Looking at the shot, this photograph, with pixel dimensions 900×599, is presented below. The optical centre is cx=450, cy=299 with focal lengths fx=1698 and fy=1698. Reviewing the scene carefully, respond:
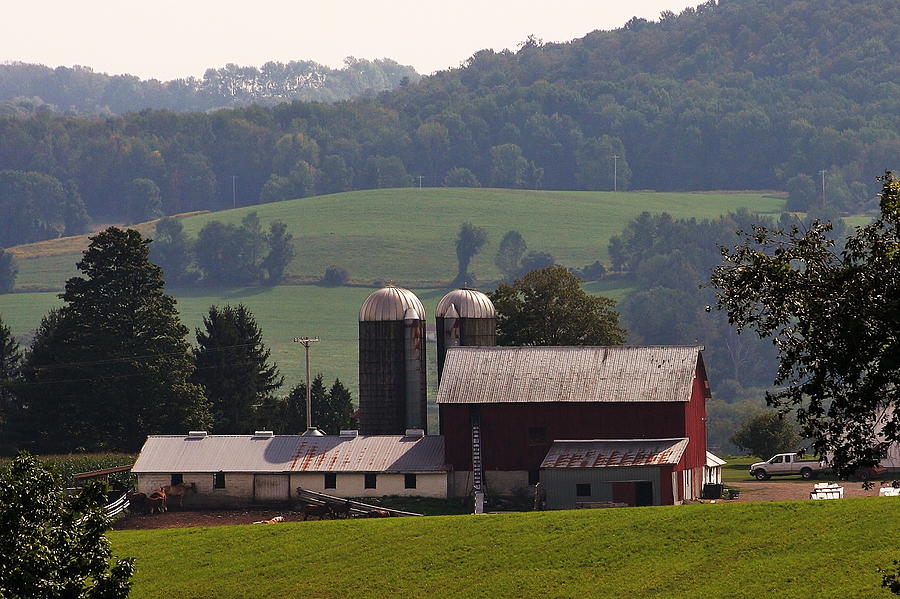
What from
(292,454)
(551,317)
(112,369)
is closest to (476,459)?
(292,454)

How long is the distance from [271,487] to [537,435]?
38.5 feet

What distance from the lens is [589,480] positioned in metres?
69.8

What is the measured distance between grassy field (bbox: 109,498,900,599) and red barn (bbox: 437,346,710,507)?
539 inches

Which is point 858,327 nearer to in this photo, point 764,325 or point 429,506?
point 764,325

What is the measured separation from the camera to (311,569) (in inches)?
2026

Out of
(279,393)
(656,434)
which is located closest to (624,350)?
(656,434)

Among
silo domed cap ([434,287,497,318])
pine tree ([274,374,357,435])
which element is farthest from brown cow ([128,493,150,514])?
pine tree ([274,374,357,435])

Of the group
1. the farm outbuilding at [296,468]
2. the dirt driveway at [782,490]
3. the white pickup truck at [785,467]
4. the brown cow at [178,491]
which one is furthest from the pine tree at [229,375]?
the dirt driveway at [782,490]

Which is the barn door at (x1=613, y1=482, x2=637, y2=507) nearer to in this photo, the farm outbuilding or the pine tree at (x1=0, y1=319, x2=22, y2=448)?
the farm outbuilding

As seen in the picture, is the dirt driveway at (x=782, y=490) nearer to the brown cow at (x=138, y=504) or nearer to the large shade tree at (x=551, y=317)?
the large shade tree at (x=551, y=317)

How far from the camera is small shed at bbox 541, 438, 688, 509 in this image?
69188 mm

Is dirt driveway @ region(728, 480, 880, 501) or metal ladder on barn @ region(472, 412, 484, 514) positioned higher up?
metal ladder on barn @ region(472, 412, 484, 514)

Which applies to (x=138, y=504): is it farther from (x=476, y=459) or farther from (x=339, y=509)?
(x=476, y=459)

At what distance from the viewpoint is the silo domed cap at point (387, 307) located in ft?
268
